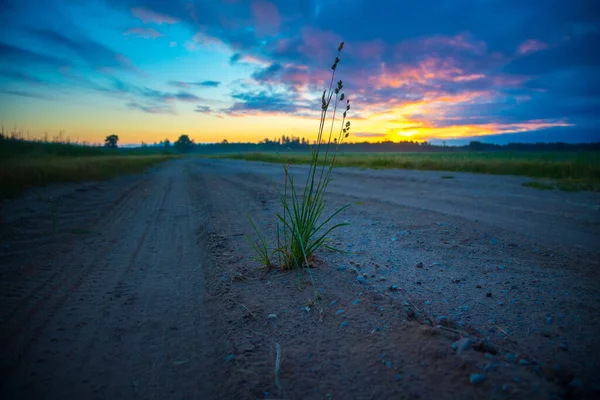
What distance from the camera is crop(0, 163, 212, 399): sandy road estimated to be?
4.99ft

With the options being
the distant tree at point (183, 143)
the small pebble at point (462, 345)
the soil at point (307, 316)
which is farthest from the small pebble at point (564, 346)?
the distant tree at point (183, 143)

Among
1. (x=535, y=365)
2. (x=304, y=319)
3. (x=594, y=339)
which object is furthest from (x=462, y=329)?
(x=304, y=319)

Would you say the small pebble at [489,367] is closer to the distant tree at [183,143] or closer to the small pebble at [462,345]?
the small pebble at [462,345]

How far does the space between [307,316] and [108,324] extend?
148 centimetres

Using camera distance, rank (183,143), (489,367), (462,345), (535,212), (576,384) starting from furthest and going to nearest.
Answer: (183,143) < (535,212) < (462,345) < (489,367) < (576,384)

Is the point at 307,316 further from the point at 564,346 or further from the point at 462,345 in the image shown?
the point at 564,346

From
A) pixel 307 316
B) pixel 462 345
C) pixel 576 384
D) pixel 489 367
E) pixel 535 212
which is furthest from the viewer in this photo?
pixel 535 212

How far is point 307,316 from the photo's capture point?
2.03 metres

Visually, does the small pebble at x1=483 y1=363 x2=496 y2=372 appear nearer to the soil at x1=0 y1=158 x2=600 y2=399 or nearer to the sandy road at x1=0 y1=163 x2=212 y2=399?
the soil at x1=0 y1=158 x2=600 y2=399

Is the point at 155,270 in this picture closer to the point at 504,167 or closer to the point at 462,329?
the point at 462,329

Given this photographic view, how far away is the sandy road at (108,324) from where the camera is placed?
152cm

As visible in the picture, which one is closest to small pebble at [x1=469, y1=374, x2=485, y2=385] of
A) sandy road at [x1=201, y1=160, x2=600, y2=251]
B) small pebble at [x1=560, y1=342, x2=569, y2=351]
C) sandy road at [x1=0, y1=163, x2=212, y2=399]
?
small pebble at [x1=560, y1=342, x2=569, y2=351]

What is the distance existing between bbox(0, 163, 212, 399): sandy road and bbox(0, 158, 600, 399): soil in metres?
0.01

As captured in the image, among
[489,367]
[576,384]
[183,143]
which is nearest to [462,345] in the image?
[489,367]
